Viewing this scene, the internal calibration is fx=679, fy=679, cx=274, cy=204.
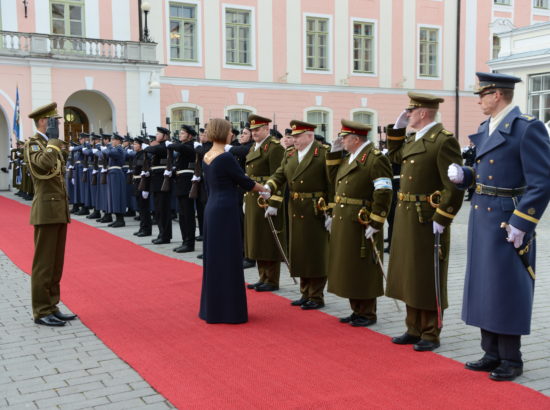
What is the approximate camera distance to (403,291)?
197 inches

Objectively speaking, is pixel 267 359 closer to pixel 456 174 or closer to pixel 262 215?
pixel 456 174

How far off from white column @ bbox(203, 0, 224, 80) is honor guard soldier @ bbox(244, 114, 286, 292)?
17.3 metres

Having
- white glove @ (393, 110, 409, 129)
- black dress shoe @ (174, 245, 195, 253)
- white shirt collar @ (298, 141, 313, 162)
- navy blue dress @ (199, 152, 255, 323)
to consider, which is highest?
white glove @ (393, 110, 409, 129)

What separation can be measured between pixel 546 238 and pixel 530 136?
767 cm

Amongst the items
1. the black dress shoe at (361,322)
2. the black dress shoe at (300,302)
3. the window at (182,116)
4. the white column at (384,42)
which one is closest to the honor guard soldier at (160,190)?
the black dress shoe at (300,302)

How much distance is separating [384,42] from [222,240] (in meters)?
23.3

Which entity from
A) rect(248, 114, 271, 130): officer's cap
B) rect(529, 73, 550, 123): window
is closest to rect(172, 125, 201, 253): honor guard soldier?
rect(248, 114, 271, 130): officer's cap

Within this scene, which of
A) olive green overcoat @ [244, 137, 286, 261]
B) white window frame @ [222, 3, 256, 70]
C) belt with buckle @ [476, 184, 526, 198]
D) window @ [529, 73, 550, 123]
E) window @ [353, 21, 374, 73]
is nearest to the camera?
belt with buckle @ [476, 184, 526, 198]

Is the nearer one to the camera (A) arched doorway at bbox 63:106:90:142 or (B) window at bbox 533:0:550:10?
(A) arched doorway at bbox 63:106:90:142

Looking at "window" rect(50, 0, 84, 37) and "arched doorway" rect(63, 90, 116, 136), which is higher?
"window" rect(50, 0, 84, 37)

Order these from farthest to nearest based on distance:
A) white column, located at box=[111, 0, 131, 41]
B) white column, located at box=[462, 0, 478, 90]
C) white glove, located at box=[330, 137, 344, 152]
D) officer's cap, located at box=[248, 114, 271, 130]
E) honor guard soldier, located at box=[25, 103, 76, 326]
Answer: white column, located at box=[462, 0, 478, 90]
white column, located at box=[111, 0, 131, 41]
officer's cap, located at box=[248, 114, 271, 130]
white glove, located at box=[330, 137, 344, 152]
honor guard soldier, located at box=[25, 103, 76, 326]

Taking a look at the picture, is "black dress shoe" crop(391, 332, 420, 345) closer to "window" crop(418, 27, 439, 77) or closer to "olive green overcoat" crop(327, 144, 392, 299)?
"olive green overcoat" crop(327, 144, 392, 299)

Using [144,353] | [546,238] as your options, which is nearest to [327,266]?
[144,353]

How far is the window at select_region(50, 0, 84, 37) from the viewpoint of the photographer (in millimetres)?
21562
